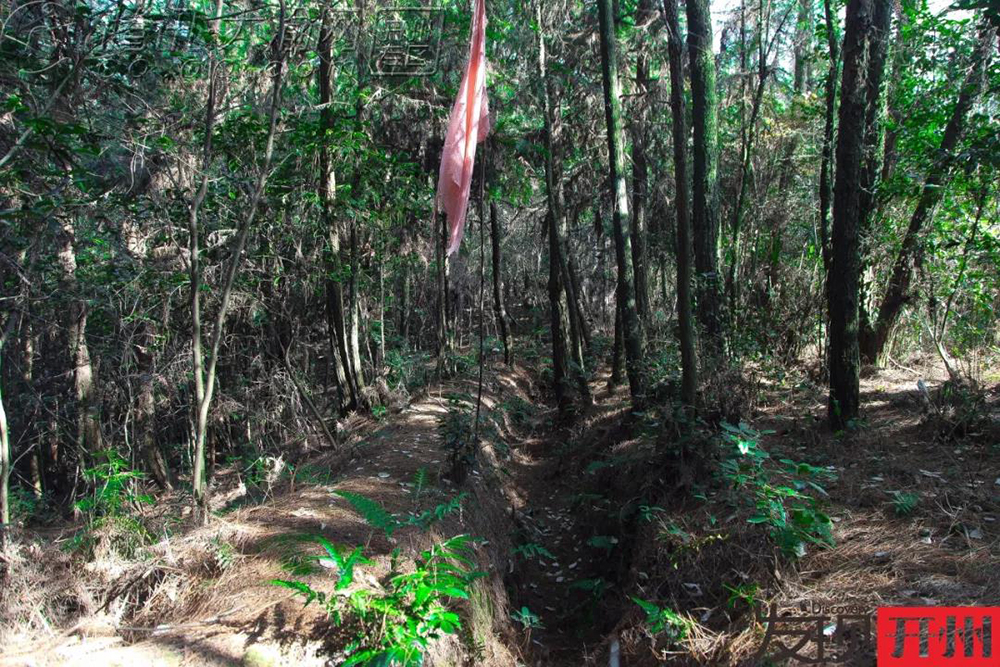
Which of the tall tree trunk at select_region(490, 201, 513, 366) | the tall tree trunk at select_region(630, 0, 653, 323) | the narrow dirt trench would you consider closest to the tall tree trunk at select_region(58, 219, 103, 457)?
the narrow dirt trench

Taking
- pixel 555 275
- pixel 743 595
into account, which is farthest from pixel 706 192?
pixel 743 595

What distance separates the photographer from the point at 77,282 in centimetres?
809

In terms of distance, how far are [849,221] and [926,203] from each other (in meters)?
2.13

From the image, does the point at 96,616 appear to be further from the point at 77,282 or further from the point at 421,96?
the point at 421,96

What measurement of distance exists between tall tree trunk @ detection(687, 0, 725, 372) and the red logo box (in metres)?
4.96

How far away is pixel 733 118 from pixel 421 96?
812 centimetres

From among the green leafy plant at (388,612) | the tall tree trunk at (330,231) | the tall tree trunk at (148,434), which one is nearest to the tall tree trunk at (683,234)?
the green leafy plant at (388,612)

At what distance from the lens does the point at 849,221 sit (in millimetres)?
6836

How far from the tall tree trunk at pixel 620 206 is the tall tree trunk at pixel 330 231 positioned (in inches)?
165

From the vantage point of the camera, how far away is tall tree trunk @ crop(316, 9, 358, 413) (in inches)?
356

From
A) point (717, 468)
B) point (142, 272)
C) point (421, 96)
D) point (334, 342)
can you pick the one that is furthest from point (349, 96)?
point (717, 468)

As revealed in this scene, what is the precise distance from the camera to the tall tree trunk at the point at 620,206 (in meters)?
9.52

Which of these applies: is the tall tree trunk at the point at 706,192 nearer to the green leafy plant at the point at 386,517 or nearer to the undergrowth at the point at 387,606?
the green leafy plant at the point at 386,517

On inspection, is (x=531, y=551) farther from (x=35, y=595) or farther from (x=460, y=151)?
(x=35, y=595)
